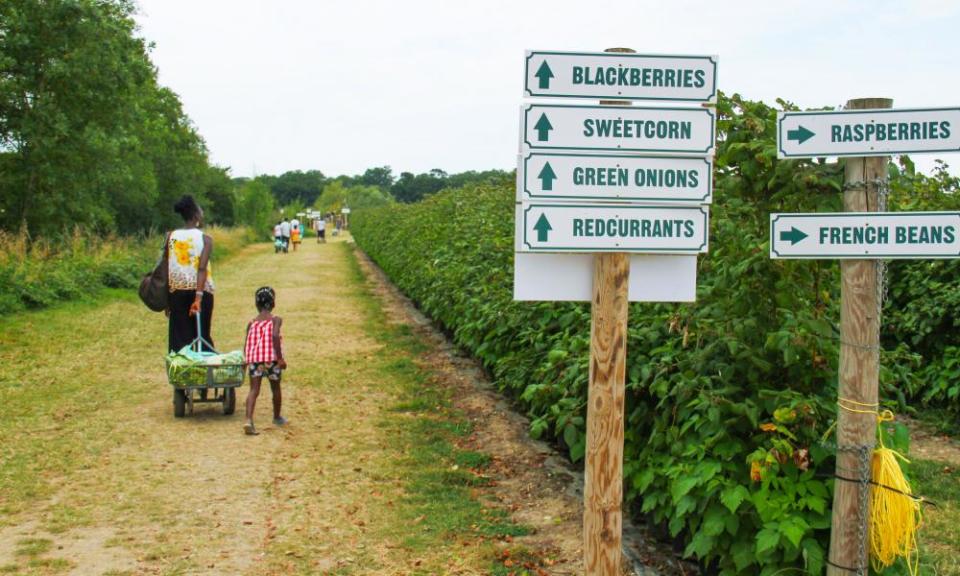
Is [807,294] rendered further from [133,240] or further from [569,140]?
[133,240]

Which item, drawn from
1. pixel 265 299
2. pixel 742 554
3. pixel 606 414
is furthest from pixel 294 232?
pixel 606 414

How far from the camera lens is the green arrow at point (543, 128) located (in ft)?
12.7

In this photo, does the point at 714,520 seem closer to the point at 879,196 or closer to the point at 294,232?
the point at 879,196

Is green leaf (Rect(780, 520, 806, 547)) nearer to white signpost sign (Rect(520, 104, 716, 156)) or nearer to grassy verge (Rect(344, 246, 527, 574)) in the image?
white signpost sign (Rect(520, 104, 716, 156))

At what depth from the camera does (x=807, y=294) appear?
489cm

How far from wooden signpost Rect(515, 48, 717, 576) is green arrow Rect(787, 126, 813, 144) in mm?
373

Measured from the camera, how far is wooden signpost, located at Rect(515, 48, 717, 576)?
388 centimetres

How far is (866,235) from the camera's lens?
396 centimetres

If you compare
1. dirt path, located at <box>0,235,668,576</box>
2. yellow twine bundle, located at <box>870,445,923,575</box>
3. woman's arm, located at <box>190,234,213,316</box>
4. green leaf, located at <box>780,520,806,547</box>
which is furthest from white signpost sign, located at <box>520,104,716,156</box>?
woman's arm, located at <box>190,234,213,316</box>

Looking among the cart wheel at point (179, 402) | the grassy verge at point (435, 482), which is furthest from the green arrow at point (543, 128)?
the cart wheel at point (179, 402)

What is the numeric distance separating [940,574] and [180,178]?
61.8 meters

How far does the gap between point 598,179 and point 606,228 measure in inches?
7.9

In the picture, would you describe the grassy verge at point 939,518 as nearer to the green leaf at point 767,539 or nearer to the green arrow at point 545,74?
the green leaf at point 767,539

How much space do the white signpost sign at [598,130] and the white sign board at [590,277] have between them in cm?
46
